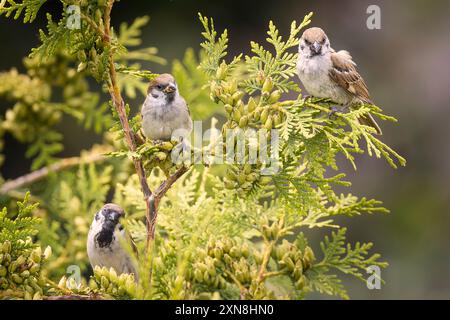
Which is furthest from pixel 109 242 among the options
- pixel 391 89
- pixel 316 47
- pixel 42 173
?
pixel 391 89

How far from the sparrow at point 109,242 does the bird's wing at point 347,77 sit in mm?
787

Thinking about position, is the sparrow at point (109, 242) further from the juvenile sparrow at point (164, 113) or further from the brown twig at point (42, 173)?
the brown twig at point (42, 173)

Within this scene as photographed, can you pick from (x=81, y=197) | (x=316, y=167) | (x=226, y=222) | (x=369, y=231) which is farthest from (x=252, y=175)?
(x=369, y=231)

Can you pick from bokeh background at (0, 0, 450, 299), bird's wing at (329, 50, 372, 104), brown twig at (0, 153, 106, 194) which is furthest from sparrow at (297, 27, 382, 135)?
bokeh background at (0, 0, 450, 299)

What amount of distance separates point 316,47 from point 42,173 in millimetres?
1095

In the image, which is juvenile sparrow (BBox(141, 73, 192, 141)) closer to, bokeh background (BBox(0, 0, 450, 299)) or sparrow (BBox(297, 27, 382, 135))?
sparrow (BBox(297, 27, 382, 135))

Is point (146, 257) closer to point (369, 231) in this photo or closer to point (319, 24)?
point (369, 231)

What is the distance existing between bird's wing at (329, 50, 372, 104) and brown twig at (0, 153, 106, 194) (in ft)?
2.78

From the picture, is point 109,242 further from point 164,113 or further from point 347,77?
point 347,77

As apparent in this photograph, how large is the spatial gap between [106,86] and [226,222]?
1.66 ft

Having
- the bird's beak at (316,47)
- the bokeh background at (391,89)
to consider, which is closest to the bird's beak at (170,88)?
the bird's beak at (316,47)

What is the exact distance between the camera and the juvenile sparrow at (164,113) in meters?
2.01
